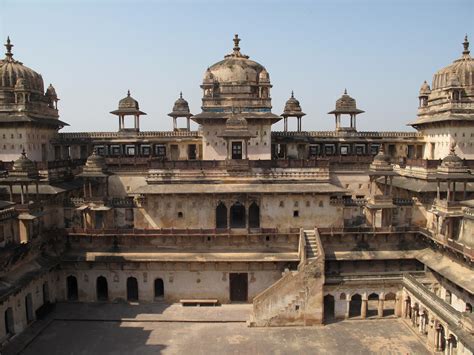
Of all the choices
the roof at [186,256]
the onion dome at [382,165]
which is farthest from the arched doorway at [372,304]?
the onion dome at [382,165]

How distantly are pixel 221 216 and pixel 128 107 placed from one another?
16.9m

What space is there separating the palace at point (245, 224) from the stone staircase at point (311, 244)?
0.50 feet

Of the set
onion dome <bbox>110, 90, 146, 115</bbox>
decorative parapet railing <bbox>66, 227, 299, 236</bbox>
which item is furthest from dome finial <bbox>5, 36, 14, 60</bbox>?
decorative parapet railing <bbox>66, 227, 299, 236</bbox>

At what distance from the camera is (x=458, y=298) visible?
25172 mm

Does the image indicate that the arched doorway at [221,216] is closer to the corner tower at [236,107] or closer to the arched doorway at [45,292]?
the corner tower at [236,107]

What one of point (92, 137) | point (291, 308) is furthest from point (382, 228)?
point (92, 137)

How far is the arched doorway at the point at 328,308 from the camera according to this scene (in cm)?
2864

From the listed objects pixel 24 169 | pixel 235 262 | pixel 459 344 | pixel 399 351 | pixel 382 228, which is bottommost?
pixel 399 351

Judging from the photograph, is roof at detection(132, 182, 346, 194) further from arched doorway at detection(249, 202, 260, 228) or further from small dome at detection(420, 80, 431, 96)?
small dome at detection(420, 80, 431, 96)

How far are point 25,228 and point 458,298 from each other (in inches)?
1039

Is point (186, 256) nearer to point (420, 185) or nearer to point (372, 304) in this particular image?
point (372, 304)

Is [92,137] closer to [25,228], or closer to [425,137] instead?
[25,228]


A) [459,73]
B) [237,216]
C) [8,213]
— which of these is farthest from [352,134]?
[8,213]

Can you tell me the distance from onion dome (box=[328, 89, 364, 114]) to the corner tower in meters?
9.50
